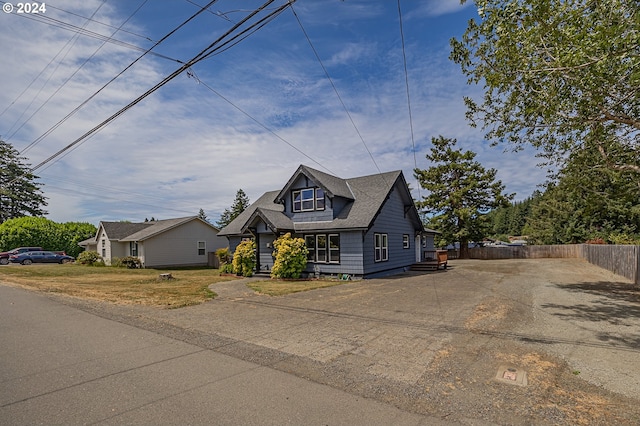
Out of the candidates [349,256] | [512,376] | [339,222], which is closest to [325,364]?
[512,376]

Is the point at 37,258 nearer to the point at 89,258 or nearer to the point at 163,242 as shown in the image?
the point at 89,258

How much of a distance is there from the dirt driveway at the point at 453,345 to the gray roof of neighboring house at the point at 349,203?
21.6ft

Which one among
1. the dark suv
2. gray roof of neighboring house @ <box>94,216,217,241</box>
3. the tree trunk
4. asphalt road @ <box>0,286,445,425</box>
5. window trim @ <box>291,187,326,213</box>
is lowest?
the tree trunk

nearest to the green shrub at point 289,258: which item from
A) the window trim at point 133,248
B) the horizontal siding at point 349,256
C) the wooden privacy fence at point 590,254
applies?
the horizontal siding at point 349,256

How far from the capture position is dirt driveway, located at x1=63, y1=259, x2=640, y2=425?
13.3 feet

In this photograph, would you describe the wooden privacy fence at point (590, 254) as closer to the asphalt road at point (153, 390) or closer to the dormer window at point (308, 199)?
the dormer window at point (308, 199)

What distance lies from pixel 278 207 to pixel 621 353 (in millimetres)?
18958

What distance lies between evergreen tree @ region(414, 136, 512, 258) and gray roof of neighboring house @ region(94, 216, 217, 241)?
2517cm

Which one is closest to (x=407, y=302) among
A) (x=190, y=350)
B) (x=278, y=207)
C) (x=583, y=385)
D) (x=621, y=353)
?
(x=621, y=353)

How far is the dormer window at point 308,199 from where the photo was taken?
19.4 m

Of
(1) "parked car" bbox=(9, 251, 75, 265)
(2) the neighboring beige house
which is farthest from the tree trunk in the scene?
(1) "parked car" bbox=(9, 251, 75, 265)

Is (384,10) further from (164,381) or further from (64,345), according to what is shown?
(64,345)

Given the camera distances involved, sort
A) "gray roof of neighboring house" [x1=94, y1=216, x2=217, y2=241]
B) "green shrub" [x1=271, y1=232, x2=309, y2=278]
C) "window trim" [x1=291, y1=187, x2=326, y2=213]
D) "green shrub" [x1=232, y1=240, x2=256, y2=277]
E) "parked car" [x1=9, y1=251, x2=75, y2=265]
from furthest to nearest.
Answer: "parked car" [x1=9, y1=251, x2=75, y2=265] < "gray roof of neighboring house" [x1=94, y1=216, x2=217, y2=241] < "green shrub" [x1=232, y1=240, x2=256, y2=277] < "window trim" [x1=291, y1=187, x2=326, y2=213] < "green shrub" [x1=271, y1=232, x2=309, y2=278]

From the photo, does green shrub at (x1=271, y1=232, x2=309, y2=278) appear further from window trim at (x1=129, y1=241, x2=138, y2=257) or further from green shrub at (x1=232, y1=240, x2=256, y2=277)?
window trim at (x1=129, y1=241, x2=138, y2=257)
